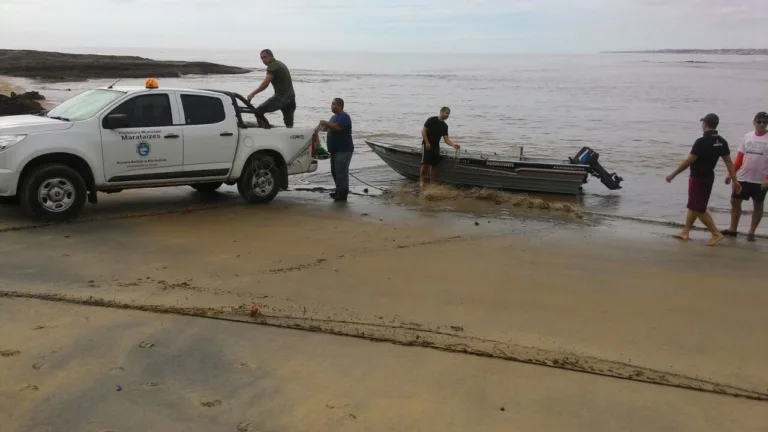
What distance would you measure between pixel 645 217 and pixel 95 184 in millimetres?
8903

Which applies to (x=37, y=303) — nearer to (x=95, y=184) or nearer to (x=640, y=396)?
(x=95, y=184)

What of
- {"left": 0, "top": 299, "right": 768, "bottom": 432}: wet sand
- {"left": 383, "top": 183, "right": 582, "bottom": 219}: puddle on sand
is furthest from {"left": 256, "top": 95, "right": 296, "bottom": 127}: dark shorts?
{"left": 0, "top": 299, "right": 768, "bottom": 432}: wet sand

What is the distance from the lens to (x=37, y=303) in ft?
16.6

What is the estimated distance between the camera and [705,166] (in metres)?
8.46

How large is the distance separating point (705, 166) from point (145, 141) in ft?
24.2

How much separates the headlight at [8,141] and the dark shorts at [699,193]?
8.51 metres

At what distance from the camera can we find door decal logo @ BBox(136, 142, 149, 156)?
325 inches

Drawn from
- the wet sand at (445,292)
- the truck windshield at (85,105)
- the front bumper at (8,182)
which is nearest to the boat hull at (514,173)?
the wet sand at (445,292)

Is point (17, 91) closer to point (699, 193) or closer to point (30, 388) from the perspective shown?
point (699, 193)

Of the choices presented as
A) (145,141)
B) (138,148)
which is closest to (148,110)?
(145,141)

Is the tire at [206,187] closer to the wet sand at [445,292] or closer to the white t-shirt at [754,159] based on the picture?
Result: the wet sand at [445,292]

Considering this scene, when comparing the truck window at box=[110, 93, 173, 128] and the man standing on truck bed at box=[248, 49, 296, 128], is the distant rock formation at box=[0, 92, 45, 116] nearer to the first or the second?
the man standing on truck bed at box=[248, 49, 296, 128]

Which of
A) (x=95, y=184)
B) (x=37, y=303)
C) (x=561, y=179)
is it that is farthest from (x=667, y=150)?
(x=37, y=303)

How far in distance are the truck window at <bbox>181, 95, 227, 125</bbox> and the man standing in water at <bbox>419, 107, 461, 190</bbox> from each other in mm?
4189
